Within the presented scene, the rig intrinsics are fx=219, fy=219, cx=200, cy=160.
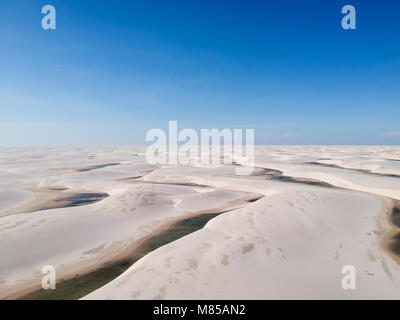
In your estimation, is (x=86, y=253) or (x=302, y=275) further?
(x=86, y=253)

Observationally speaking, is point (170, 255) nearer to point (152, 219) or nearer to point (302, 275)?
point (302, 275)

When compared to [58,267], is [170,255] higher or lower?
higher

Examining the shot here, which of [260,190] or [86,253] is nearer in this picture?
[86,253]

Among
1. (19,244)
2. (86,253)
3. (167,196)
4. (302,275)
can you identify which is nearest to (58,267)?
(86,253)

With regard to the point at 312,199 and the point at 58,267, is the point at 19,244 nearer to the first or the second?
the point at 58,267

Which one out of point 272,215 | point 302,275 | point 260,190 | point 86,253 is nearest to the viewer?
point 302,275
